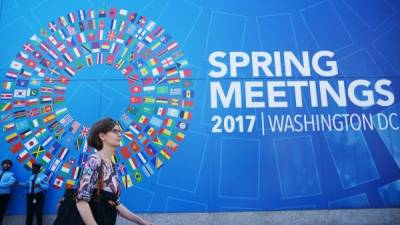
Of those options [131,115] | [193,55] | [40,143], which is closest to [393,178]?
[193,55]

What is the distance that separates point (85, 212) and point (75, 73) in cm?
546

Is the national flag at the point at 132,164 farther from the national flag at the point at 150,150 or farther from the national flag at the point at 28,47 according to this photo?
the national flag at the point at 28,47

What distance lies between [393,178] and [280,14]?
4127 millimetres

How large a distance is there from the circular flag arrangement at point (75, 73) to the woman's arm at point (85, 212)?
4.56 m

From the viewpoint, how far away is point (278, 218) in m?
6.36

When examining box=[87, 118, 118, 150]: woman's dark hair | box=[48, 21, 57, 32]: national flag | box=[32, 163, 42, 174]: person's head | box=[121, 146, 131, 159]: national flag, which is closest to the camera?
box=[87, 118, 118, 150]: woman's dark hair

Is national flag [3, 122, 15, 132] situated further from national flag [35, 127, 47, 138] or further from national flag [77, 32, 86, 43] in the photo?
national flag [77, 32, 86, 43]

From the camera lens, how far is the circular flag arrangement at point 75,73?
657 cm

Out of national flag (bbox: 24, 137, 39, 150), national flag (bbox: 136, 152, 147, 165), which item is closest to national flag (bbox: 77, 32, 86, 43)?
national flag (bbox: 24, 137, 39, 150)

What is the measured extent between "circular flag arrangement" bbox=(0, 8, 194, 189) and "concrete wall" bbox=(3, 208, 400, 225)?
92cm

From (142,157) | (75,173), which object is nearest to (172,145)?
(142,157)

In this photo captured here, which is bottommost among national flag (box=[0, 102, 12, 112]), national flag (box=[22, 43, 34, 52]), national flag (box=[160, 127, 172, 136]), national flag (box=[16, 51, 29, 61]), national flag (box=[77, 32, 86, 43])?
national flag (box=[160, 127, 172, 136])

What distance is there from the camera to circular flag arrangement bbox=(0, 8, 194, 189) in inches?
259

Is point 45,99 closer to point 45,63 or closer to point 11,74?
point 45,63
